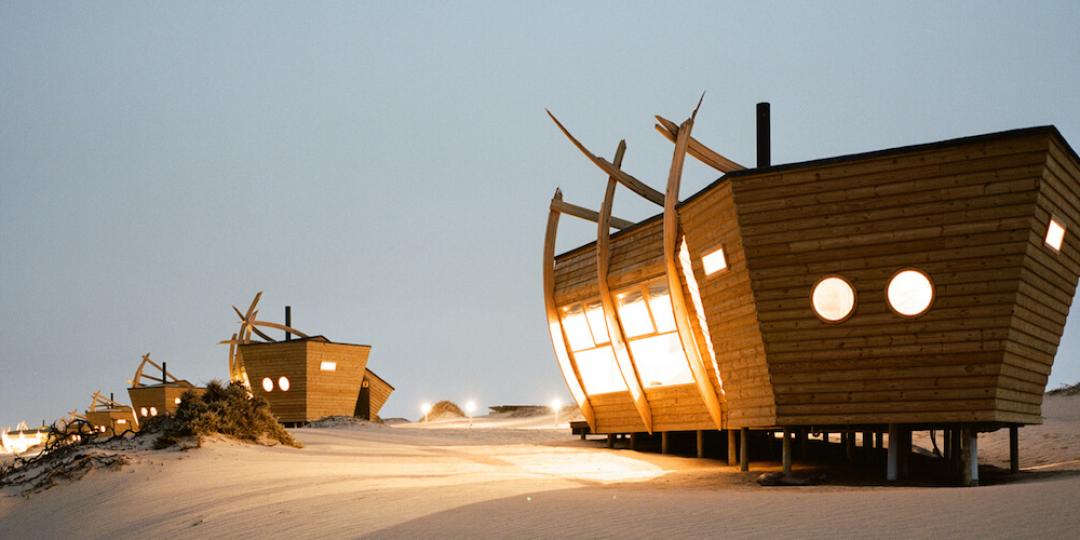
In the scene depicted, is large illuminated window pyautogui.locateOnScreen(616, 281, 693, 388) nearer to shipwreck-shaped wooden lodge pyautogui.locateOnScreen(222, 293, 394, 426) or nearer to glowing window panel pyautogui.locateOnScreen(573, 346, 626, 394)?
glowing window panel pyautogui.locateOnScreen(573, 346, 626, 394)

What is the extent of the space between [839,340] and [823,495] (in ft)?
12.7

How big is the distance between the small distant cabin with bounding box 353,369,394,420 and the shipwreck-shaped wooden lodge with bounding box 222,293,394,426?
3933 mm

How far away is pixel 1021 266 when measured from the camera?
11547mm

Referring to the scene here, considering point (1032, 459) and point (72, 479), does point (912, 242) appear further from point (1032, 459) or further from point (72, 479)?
point (72, 479)

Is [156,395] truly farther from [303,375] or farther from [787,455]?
[787,455]

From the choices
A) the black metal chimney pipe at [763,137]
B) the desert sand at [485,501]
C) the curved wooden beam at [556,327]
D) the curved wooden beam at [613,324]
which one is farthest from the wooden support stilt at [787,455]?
the curved wooden beam at [556,327]

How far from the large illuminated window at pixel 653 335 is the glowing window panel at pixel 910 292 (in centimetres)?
511

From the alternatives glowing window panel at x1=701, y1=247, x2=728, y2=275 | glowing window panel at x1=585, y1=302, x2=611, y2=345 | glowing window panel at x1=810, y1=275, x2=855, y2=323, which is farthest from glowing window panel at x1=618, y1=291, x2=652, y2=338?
glowing window panel at x1=810, y1=275, x2=855, y2=323

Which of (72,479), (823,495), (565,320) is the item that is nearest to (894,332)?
(823,495)

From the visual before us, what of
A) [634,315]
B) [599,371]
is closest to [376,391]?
[599,371]

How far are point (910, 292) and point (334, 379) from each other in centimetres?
2529

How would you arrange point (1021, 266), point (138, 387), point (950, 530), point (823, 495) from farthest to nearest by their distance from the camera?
point (138, 387)
point (1021, 266)
point (823, 495)
point (950, 530)

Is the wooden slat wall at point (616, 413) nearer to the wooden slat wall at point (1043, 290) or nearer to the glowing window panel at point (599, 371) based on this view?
the glowing window panel at point (599, 371)

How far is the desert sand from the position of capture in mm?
6945
